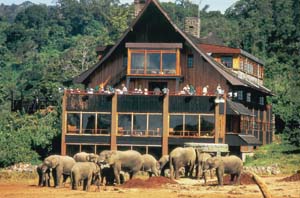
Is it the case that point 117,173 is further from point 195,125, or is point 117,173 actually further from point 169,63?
point 169,63

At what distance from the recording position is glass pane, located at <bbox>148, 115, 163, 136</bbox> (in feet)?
184


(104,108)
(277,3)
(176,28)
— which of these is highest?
(277,3)

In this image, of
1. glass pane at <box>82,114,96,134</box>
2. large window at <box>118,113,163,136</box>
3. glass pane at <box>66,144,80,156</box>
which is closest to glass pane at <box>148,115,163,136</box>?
large window at <box>118,113,163,136</box>

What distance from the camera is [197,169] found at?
44.4 metres

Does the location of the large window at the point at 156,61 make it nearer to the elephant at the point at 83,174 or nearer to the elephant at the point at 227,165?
the elephant at the point at 227,165

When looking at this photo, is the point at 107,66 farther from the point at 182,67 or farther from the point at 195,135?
the point at 195,135

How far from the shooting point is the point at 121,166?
41625mm

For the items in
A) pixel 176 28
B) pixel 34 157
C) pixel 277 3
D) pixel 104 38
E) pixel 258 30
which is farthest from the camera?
pixel 277 3

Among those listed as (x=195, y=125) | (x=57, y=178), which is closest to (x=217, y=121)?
(x=195, y=125)

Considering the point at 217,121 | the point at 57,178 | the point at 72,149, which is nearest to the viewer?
the point at 57,178

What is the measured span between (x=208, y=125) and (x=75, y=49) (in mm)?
57587

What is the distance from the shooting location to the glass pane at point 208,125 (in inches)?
2185

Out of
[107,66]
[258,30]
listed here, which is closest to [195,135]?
[107,66]

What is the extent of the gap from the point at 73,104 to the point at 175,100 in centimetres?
677
